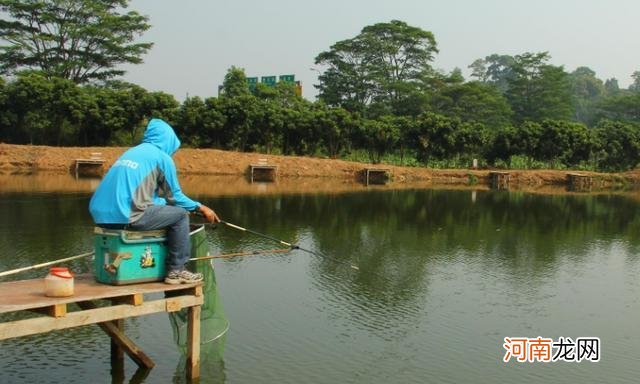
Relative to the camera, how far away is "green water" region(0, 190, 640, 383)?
7117 millimetres

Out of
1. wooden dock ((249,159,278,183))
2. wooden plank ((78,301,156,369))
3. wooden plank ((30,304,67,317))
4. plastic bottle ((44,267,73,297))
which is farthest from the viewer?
wooden dock ((249,159,278,183))

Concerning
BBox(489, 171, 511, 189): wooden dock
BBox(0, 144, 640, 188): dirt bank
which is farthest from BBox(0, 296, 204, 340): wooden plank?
BBox(489, 171, 511, 189): wooden dock

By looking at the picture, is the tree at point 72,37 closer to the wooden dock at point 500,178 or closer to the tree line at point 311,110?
the tree line at point 311,110

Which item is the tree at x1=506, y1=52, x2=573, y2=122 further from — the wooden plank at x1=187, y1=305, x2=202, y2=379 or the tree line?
the wooden plank at x1=187, y1=305, x2=202, y2=379

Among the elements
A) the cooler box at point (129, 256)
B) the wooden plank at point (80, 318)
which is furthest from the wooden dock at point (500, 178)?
the wooden plank at point (80, 318)

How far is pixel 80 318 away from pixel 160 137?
5.91 ft

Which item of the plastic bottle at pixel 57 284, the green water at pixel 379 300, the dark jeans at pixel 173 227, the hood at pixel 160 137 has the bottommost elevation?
the green water at pixel 379 300

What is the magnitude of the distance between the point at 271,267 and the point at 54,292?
285 inches

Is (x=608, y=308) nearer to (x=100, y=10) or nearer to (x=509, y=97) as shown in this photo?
(x=100, y=10)

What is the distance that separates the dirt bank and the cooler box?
3013 cm

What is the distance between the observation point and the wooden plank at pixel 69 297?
5.04 m

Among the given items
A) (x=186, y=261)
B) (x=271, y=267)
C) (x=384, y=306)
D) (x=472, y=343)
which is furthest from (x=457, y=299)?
(x=186, y=261)

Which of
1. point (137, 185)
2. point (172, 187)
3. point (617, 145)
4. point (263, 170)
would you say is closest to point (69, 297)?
point (137, 185)

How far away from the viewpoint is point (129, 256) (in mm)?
5727
